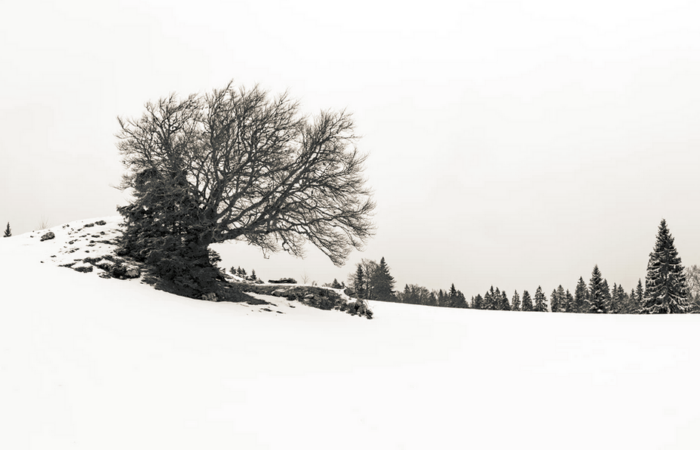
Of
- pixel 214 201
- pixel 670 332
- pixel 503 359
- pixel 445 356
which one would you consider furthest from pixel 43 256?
pixel 670 332

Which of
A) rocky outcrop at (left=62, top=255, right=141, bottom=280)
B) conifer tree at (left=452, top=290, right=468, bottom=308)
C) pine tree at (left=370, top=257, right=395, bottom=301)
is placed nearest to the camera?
rocky outcrop at (left=62, top=255, right=141, bottom=280)

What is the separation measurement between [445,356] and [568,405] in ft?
12.6

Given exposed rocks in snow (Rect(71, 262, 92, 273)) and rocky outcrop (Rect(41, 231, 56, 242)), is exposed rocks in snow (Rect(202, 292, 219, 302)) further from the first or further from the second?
rocky outcrop (Rect(41, 231, 56, 242))

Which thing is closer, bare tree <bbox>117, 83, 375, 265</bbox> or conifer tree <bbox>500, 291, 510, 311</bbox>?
bare tree <bbox>117, 83, 375, 265</bbox>

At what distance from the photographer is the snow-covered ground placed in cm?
436

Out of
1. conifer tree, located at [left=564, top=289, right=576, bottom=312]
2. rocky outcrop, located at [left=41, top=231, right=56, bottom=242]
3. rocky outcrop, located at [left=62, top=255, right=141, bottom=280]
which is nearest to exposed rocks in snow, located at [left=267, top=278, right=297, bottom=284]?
rocky outcrop, located at [left=62, top=255, right=141, bottom=280]

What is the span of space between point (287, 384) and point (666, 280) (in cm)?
4350

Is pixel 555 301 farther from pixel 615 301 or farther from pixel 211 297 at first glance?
pixel 211 297

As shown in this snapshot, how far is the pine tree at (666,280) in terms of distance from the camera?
33134 millimetres

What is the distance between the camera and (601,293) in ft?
155

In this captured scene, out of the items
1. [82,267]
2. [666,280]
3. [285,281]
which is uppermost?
[666,280]

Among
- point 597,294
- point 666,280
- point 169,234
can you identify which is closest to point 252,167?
point 169,234

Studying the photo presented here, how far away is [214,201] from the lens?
1492cm

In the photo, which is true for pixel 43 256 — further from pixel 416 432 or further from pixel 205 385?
pixel 416 432
